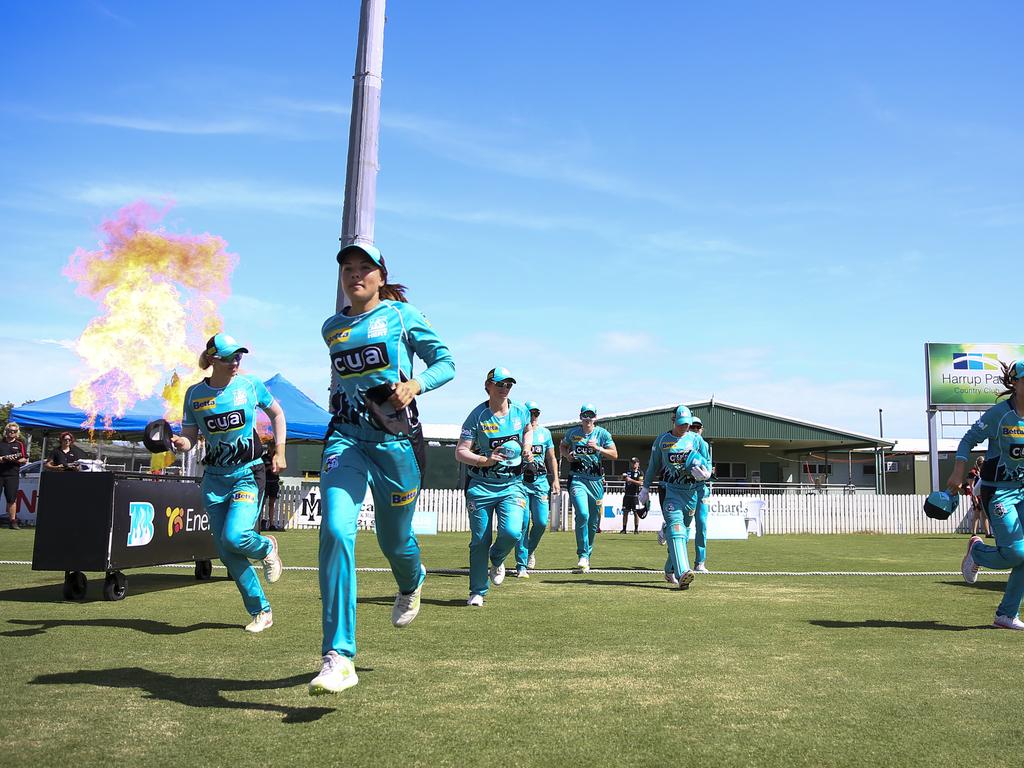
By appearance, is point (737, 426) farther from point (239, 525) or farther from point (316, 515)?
point (239, 525)

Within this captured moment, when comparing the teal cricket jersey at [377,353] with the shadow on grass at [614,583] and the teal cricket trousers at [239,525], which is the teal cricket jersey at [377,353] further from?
the shadow on grass at [614,583]

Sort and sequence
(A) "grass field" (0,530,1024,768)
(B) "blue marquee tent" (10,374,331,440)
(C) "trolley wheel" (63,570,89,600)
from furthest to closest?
(B) "blue marquee tent" (10,374,331,440)
(C) "trolley wheel" (63,570,89,600)
(A) "grass field" (0,530,1024,768)

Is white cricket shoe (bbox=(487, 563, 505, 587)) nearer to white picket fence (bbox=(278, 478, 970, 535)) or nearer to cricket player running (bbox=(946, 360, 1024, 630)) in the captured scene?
cricket player running (bbox=(946, 360, 1024, 630))

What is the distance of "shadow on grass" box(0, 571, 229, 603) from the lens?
8.74m

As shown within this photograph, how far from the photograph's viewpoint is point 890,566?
1473 centimetres

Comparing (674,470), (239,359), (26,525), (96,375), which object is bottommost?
(26,525)

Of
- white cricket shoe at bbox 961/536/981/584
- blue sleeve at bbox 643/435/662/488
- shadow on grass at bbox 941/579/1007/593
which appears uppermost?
blue sleeve at bbox 643/435/662/488

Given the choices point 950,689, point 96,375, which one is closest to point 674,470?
point 950,689

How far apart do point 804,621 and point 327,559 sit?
15.8 ft

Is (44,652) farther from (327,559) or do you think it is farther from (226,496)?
(327,559)

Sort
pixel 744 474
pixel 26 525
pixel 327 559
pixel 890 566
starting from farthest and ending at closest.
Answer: pixel 744 474 → pixel 26 525 → pixel 890 566 → pixel 327 559

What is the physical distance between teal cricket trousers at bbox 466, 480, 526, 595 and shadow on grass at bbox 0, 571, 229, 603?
135 inches

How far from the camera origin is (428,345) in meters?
4.91

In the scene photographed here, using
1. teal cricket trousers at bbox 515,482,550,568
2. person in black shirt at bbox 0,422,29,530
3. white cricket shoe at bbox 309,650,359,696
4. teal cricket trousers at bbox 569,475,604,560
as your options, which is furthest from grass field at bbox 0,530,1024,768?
person in black shirt at bbox 0,422,29,530
